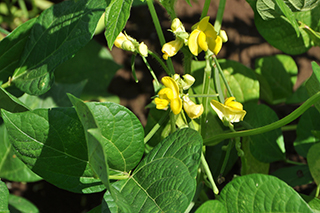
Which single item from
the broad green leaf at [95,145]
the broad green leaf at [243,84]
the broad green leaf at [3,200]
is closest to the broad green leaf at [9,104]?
the broad green leaf at [3,200]

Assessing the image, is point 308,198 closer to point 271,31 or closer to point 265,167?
point 265,167

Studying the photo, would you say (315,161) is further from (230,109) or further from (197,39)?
(197,39)

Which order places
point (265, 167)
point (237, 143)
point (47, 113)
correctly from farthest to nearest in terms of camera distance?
point (265, 167)
point (237, 143)
point (47, 113)

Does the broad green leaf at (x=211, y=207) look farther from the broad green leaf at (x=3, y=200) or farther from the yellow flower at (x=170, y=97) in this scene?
the broad green leaf at (x=3, y=200)

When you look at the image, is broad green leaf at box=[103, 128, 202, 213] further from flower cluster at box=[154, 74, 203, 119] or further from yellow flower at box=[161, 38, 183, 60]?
yellow flower at box=[161, 38, 183, 60]

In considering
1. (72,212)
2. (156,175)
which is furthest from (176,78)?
(72,212)

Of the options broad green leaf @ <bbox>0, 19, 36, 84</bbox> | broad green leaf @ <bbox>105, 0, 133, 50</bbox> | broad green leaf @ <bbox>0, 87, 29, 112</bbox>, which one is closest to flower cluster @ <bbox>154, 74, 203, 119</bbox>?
broad green leaf @ <bbox>105, 0, 133, 50</bbox>
